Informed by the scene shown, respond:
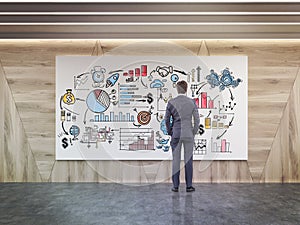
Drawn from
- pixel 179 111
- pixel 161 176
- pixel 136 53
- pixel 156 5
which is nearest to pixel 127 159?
pixel 161 176

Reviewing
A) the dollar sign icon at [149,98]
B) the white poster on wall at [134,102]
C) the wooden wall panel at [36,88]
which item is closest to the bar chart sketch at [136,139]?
the white poster on wall at [134,102]

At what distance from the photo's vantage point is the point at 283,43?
5070 mm

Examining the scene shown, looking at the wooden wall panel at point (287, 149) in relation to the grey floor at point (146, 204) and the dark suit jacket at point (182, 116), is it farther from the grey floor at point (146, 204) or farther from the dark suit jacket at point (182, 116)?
the dark suit jacket at point (182, 116)

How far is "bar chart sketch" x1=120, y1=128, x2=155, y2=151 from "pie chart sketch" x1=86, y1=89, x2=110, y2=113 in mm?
467

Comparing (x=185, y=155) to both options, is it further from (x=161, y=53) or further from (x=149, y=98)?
(x=161, y=53)

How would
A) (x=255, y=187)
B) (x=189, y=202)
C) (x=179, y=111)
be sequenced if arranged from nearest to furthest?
1. (x=189, y=202)
2. (x=179, y=111)
3. (x=255, y=187)

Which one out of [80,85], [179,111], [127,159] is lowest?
[127,159]

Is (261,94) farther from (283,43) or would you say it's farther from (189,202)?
(189,202)

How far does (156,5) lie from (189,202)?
100 inches

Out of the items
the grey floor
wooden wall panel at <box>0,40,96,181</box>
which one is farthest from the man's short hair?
wooden wall panel at <box>0,40,96,181</box>

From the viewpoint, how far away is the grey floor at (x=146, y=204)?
10.9 ft

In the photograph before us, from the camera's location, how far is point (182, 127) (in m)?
4.43

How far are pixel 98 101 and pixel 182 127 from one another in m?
1.47

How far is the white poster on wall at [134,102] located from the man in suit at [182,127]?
553 millimetres
